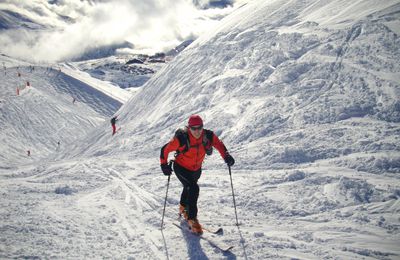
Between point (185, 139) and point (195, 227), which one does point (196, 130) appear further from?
point (195, 227)

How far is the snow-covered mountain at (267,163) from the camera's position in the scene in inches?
260

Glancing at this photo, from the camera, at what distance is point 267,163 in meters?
10.3

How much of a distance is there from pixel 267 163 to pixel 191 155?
397 centimetres

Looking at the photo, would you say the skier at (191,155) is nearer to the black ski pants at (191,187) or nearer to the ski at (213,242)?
the black ski pants at (191,187)

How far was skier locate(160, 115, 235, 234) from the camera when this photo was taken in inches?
266

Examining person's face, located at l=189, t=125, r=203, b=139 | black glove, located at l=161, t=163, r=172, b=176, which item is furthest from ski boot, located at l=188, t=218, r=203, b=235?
person's face, located at l=189, t=125, r=203, b=139

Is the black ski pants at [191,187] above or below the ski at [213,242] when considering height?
above

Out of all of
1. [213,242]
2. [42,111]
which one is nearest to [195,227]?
[213,242]

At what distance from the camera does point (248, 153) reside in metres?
11.2

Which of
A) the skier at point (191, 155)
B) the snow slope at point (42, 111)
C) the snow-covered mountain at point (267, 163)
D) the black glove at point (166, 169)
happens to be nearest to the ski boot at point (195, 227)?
the skier at point (191, 155)

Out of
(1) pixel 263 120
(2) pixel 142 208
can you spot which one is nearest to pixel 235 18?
(1) pixel 263 120

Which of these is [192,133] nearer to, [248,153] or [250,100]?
[248,153]

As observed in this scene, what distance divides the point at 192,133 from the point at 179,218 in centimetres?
200

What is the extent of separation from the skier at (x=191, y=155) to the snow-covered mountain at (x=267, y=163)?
0.54m
